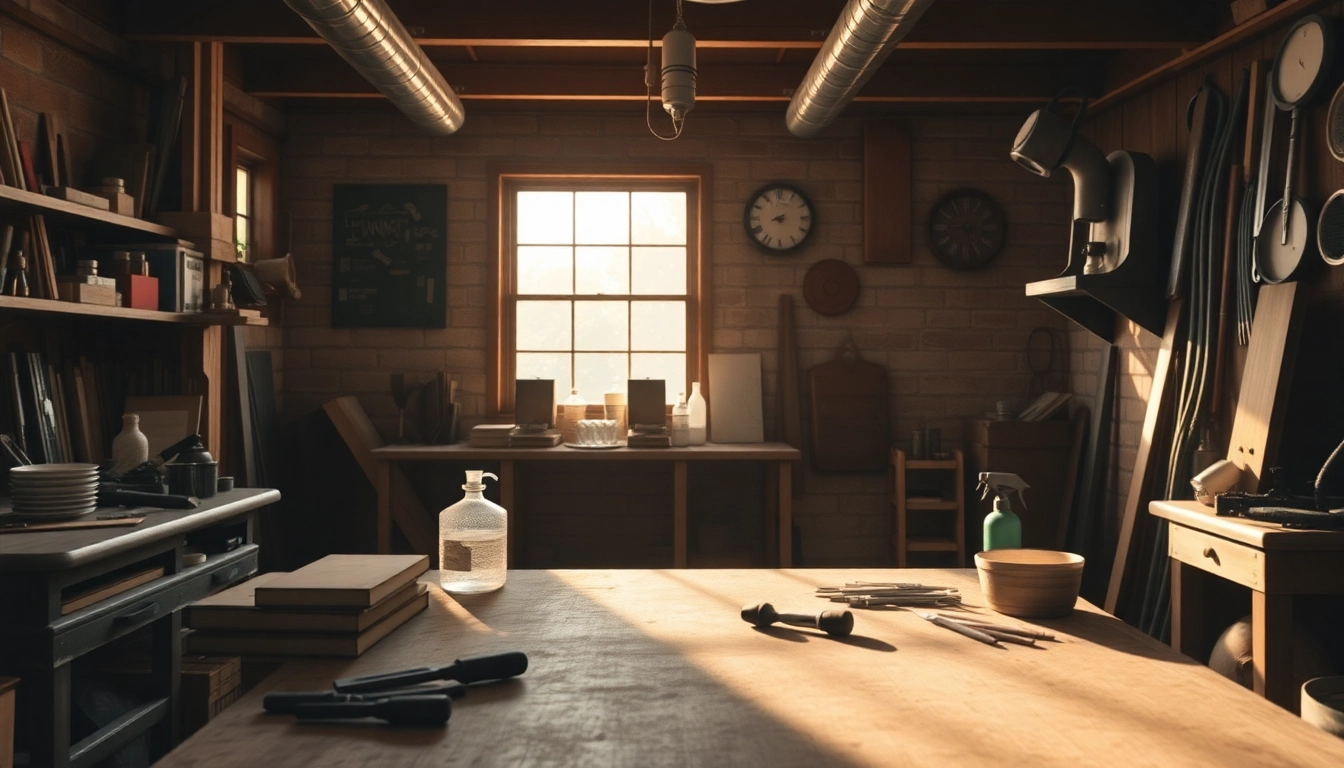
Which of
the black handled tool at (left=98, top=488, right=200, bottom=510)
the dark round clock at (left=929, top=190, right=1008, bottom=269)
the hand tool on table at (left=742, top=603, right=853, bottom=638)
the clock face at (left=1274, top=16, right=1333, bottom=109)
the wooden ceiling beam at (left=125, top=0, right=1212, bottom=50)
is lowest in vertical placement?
the hand tool on table at (left=742, top=603, right=853, bottom=638)

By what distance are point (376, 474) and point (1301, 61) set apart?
4.50m

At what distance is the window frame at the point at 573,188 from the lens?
19.1 feet

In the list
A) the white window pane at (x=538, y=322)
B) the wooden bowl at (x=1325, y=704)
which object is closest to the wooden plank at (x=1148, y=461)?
the wooden bowl at (x=1325, y=704)

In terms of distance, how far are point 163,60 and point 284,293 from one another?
1492 millimetres

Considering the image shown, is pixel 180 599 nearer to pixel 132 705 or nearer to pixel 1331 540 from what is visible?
pixel 132 705

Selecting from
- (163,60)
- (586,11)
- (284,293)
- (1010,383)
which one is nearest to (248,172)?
(284,293)

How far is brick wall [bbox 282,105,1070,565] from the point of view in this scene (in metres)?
5.82

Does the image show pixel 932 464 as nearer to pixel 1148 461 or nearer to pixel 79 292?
pixel 1148 461

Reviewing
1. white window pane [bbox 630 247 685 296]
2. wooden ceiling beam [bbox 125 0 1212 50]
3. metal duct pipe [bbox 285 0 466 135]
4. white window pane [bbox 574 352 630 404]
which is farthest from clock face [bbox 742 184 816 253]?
metal duct pipe [bbox 285 0 466 135]

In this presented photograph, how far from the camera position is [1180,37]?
4223 mm

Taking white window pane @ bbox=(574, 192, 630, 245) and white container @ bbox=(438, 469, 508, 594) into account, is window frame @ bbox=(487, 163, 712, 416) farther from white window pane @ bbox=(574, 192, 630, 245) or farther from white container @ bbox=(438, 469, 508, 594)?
white container @ bbox=(438, 469, 508, 594)

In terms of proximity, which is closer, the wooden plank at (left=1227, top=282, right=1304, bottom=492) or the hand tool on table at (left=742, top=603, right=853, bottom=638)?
the hand tool on table at (left=742, top=603, right=853, bottom=638)

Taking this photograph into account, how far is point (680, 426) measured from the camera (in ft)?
17.9

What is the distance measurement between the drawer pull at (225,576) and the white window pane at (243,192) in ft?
8.45
